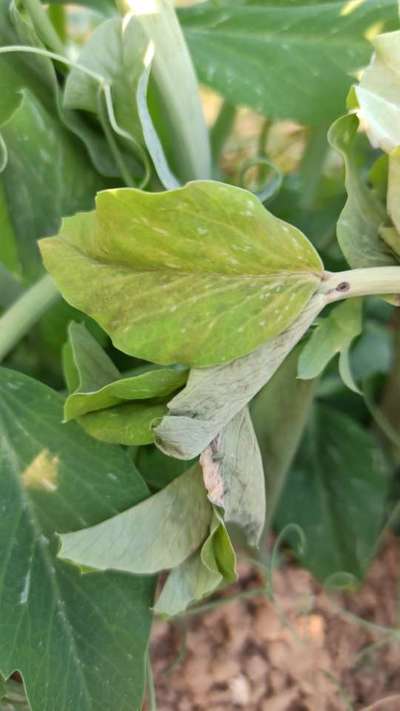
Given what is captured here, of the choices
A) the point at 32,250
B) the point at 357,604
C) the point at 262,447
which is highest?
the point at 32,250

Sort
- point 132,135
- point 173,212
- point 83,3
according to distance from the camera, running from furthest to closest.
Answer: point 83,3 → point 132,135 → point 173,212

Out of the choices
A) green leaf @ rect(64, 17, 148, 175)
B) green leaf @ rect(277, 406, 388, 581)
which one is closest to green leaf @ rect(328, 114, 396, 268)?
green leaf @ rect(64, 17, 148, 175)

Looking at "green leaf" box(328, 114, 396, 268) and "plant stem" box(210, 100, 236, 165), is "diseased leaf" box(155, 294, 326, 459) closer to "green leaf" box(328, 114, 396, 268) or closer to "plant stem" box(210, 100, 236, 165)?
"green leaf" box(328, 114, 396, 268)

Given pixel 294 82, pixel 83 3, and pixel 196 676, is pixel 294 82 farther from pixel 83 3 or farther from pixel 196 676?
pixel 196 676

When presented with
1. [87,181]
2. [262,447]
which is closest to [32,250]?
[87,181]

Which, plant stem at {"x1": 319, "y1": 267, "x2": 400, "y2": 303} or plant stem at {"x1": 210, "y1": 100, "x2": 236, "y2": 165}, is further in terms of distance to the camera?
plant stem at {"x1": 210, "y1": 100, "x2": 236, "y2": 165}

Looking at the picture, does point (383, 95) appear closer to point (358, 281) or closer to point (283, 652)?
point (358, 281)

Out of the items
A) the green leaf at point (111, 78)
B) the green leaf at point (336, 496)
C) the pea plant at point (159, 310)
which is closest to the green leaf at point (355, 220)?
the pea plant at point (159, 310)
